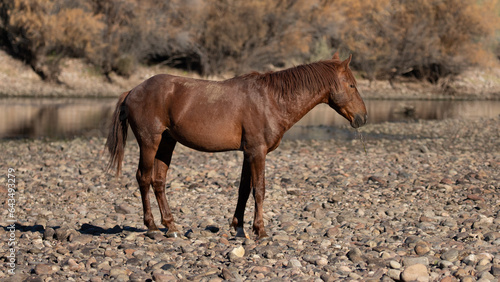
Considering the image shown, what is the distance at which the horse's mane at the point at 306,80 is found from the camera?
21.7 ft

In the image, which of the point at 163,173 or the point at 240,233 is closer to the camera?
the point at 240,233

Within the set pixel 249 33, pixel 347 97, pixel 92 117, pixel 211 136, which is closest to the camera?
pixel 211 136

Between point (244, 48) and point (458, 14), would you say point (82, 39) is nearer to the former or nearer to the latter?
point (244, 48)

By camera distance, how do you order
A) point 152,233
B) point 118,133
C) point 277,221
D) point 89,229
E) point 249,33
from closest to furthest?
1. point 152,233
2. point 118,133
3. point 89,229
4. point 277,221
5. point 249,33

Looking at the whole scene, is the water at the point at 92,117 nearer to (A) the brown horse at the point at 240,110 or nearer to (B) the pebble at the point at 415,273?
(A) the brown horse at the point at 240,110

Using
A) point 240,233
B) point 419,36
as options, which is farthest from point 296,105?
point 419,36

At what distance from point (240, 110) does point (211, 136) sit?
1.43 ft

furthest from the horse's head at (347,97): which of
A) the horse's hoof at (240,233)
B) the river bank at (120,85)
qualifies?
the river bank at (120,85)

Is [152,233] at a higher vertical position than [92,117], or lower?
higher

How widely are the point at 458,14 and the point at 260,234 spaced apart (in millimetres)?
46762

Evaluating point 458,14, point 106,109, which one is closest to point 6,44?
point 106,109

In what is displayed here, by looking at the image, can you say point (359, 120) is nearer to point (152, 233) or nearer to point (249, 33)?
point (152, 233)

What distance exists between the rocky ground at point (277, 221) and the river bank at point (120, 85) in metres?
24.7

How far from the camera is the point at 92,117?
2575 centimetres
